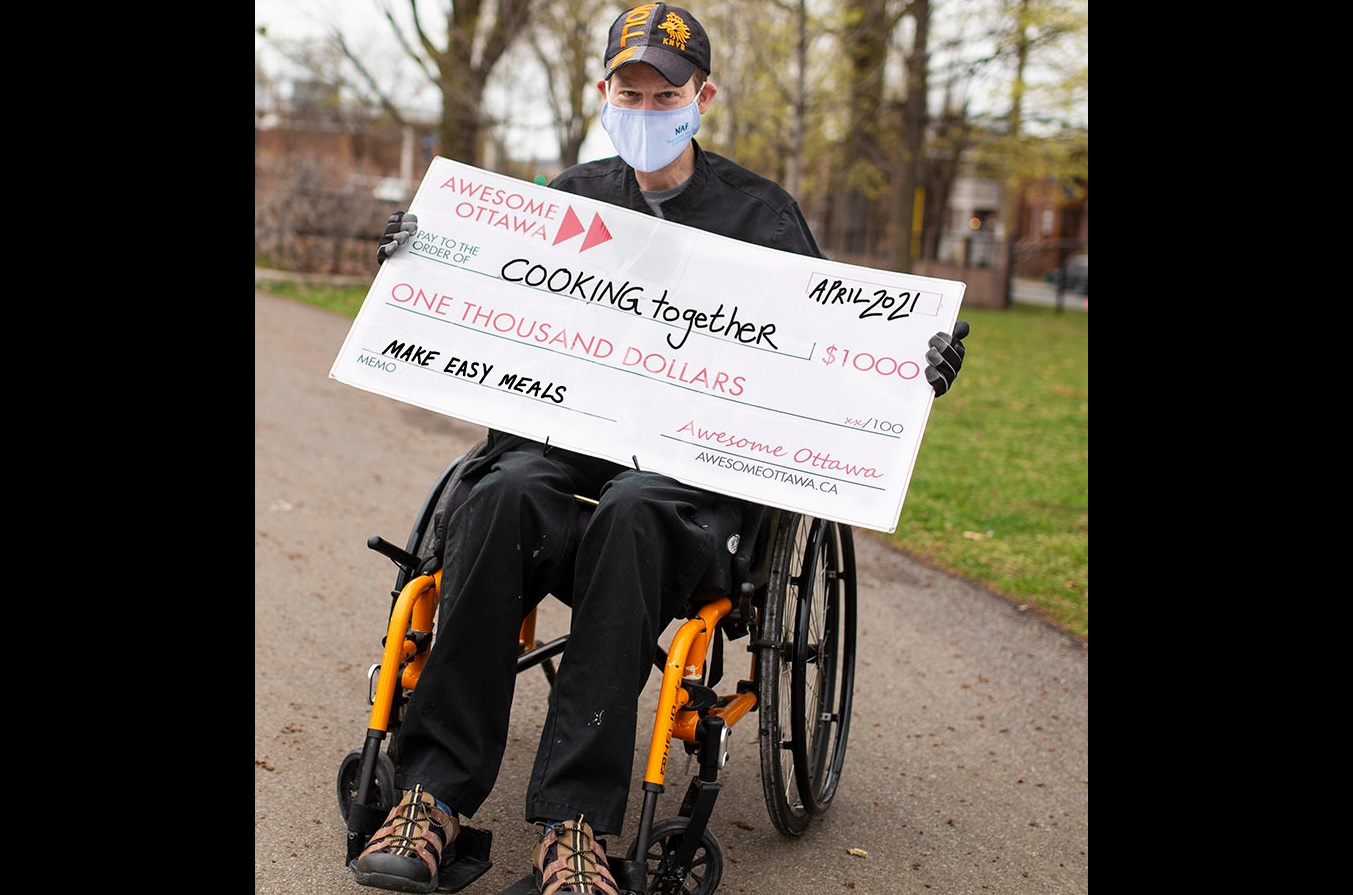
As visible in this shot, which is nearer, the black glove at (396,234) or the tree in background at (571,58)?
the black glove at (396,234)

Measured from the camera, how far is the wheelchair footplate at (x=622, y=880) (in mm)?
2713

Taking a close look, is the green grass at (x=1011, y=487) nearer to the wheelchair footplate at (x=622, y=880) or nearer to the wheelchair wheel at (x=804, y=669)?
the wheelchair wheel at (x=804, y=669)

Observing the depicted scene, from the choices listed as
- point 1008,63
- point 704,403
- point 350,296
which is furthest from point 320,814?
point 1008,63

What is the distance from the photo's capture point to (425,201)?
3.54 meters

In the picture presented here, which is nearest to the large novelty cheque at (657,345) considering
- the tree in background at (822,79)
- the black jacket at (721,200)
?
the black jacket at (721,200)

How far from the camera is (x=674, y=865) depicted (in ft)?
9.32

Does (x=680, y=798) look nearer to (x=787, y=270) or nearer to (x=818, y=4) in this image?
(x=787, y=270)

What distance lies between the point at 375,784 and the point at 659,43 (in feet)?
6.40

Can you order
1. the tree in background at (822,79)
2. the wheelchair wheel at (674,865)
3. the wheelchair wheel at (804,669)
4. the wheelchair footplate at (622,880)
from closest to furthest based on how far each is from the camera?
1. the wheelchair footplate at (622,880)
2. the wheelchair wheel at (674,865)
3. the wheelchair wheel at (804,669)
4. the tree in background at (822,79)

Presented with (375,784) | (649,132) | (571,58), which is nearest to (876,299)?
(649,132)

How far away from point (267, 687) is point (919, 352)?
234 centimetres

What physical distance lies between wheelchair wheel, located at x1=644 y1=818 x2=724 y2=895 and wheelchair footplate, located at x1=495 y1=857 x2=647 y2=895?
0.03m

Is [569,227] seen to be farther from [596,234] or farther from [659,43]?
[659,43]

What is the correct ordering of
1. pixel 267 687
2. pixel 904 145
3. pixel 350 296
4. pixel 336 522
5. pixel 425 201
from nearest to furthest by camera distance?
pixel 425 201, pixel 267 687, pixel 336 522, pixel 350 296, pixel 904 145
